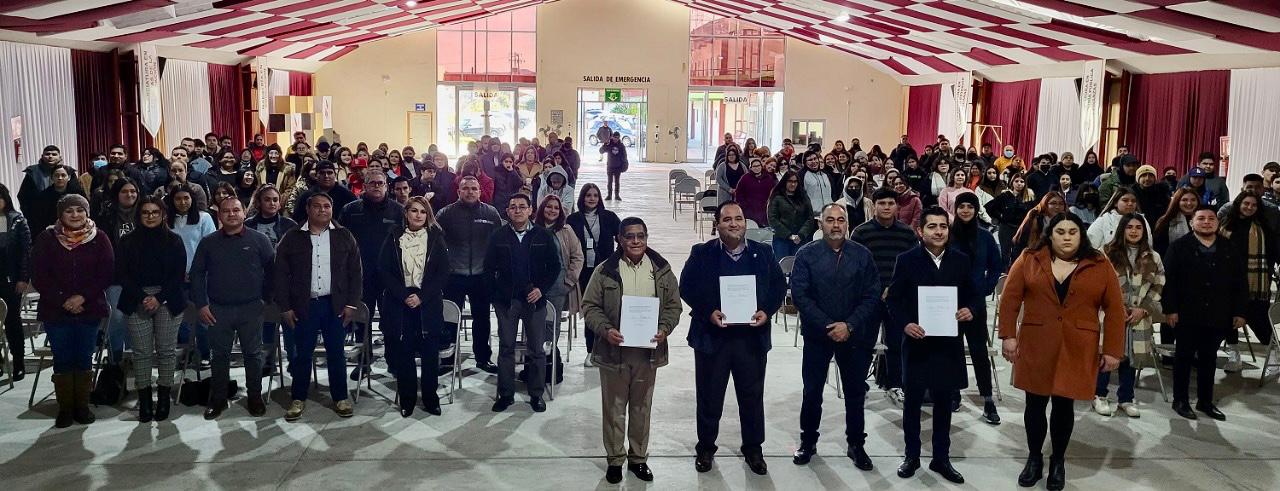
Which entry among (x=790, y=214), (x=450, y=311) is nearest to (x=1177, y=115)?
(x=790, y=214)

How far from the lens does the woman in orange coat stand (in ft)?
17.4

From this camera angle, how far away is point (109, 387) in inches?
280

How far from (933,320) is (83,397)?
504 centimetres

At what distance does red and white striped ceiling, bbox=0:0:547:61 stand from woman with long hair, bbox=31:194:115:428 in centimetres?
697

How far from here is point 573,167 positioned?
18.5 m

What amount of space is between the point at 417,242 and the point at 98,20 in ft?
32.8

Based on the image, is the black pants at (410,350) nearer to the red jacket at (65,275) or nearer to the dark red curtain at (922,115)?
the red jacket at (65,275)

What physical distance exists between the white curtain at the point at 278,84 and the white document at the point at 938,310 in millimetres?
24296

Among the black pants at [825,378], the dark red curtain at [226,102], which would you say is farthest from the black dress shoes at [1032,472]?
the dark red curtain at [226,102]

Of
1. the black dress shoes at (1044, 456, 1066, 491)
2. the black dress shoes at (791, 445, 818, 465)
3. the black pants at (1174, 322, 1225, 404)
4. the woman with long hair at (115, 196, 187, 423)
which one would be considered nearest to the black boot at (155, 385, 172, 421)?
the woman with long hair at (115, 196, 187, 423)

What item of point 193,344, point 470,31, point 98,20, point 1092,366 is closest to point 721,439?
point 1092,366

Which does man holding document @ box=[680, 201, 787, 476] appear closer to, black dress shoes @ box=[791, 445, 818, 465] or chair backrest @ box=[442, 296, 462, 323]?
black dress shoes @ box=[791, 445, 818, 465]

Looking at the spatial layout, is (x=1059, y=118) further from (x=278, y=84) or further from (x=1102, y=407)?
(x=278, y=84)

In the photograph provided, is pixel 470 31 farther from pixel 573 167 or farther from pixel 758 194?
pixel 758 194
